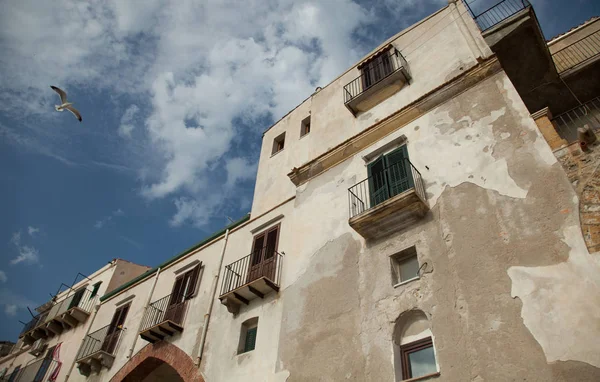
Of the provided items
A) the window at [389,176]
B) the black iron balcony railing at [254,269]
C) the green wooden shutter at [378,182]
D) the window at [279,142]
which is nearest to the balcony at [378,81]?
the window at [389,176]

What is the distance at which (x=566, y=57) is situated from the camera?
1383 cm

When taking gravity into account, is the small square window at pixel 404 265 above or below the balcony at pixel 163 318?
below

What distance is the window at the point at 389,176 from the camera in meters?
11.4

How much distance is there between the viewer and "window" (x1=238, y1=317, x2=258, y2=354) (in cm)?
1309

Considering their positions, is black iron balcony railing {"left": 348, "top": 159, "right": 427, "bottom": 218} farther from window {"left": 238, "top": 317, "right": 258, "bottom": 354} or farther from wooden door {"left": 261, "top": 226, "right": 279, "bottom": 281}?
window {"left": 238, "top": 317, "right": 258, "bottom": 354}

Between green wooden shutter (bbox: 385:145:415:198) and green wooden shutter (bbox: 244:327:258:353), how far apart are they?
602 centimetres

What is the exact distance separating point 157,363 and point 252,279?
5.52 metres

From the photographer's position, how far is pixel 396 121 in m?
13.4

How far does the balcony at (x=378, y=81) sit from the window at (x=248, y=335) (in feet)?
26.3

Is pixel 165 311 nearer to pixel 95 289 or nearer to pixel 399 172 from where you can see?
pixel 95 289

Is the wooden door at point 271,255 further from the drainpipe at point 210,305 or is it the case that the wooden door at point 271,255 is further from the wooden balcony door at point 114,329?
the wooden balcony door at point 114,329

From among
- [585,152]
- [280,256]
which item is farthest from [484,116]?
→ [280,256]

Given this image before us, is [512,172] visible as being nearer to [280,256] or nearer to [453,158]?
[453,158]

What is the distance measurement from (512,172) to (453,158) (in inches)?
67.4
